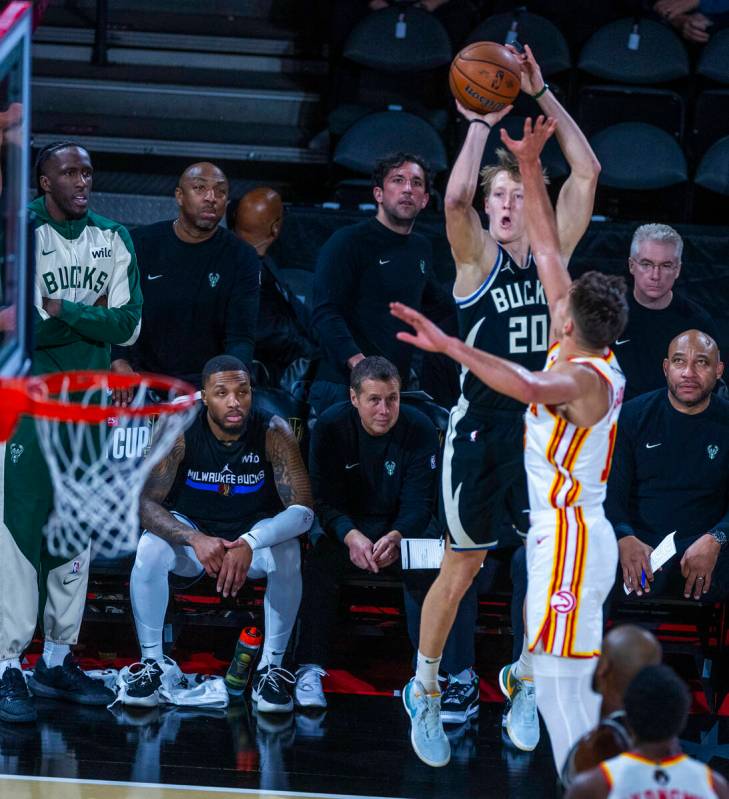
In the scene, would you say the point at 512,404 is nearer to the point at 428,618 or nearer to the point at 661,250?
the point at 428,618

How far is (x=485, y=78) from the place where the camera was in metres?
4.89

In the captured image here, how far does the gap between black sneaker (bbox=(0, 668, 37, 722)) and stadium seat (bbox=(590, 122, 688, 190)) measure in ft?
15.5

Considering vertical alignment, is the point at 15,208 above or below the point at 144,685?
above

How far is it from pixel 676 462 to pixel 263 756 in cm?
225

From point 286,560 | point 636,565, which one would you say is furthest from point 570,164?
point 286,560

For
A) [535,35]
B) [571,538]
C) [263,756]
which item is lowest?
[263,756]

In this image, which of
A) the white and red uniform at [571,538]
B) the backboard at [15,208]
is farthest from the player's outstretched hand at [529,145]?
the backboard at [15,208]

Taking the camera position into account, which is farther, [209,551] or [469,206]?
[209,551]

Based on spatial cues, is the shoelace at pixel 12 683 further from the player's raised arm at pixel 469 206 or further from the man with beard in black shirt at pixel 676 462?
the man with beard in black shirt at pixel 676 462

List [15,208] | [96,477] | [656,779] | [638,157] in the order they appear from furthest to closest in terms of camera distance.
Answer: [638,157]
[96,477]
[15,208]
[656,779]

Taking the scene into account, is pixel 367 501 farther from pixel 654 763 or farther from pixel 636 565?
pixel 654 763

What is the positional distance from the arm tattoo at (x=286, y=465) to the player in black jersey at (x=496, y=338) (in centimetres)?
110

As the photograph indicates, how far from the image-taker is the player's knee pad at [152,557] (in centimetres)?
571

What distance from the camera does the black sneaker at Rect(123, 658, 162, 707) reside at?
5629 millimetres
